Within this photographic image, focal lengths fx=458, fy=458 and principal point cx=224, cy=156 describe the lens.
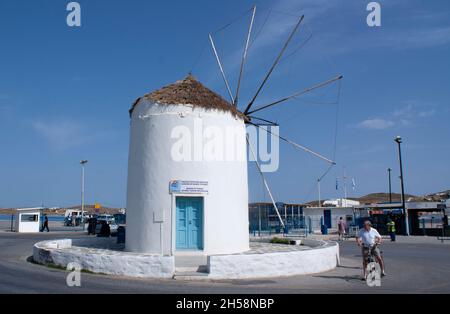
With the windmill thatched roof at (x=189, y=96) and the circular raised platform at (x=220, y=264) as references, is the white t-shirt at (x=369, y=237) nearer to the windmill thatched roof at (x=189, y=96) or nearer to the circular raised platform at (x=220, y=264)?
the circular raised platform at (x=220, y=264)

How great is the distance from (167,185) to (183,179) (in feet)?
1.96

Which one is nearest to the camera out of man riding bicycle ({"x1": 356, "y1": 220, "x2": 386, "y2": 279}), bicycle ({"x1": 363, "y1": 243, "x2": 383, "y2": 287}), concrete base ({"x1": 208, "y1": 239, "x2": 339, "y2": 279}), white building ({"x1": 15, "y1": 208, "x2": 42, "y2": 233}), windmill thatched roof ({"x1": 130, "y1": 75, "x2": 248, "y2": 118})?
bicycle ({"x1": 363, "y1": 243, "x2": 383, "y2": 287})

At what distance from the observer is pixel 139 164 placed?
1684cm

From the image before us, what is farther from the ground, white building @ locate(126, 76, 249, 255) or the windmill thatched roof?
the windmill thatched roof

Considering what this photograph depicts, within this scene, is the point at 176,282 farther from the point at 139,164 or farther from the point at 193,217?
the point at 139,164

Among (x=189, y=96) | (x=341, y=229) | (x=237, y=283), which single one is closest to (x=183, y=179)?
(x=189, y=96)

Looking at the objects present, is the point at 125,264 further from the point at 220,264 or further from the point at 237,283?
the point at 237,283

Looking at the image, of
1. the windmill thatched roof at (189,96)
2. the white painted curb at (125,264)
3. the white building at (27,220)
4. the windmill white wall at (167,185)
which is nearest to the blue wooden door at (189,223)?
the windmill white wall at (167,185)

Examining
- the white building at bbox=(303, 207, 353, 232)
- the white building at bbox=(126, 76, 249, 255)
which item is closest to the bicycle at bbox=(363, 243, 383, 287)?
the white building at bbox=(126, 76, 249, 255)

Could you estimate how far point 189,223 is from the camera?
53.5 ft

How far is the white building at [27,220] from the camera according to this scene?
41.6 metres

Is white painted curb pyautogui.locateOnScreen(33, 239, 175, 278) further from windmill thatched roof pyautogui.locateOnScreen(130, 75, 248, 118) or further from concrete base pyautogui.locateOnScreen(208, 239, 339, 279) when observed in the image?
windmill thatched roof pyautogui.locateOnScreen(130, 75, 248, 118)

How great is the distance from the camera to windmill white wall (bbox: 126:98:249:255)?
632 inches
